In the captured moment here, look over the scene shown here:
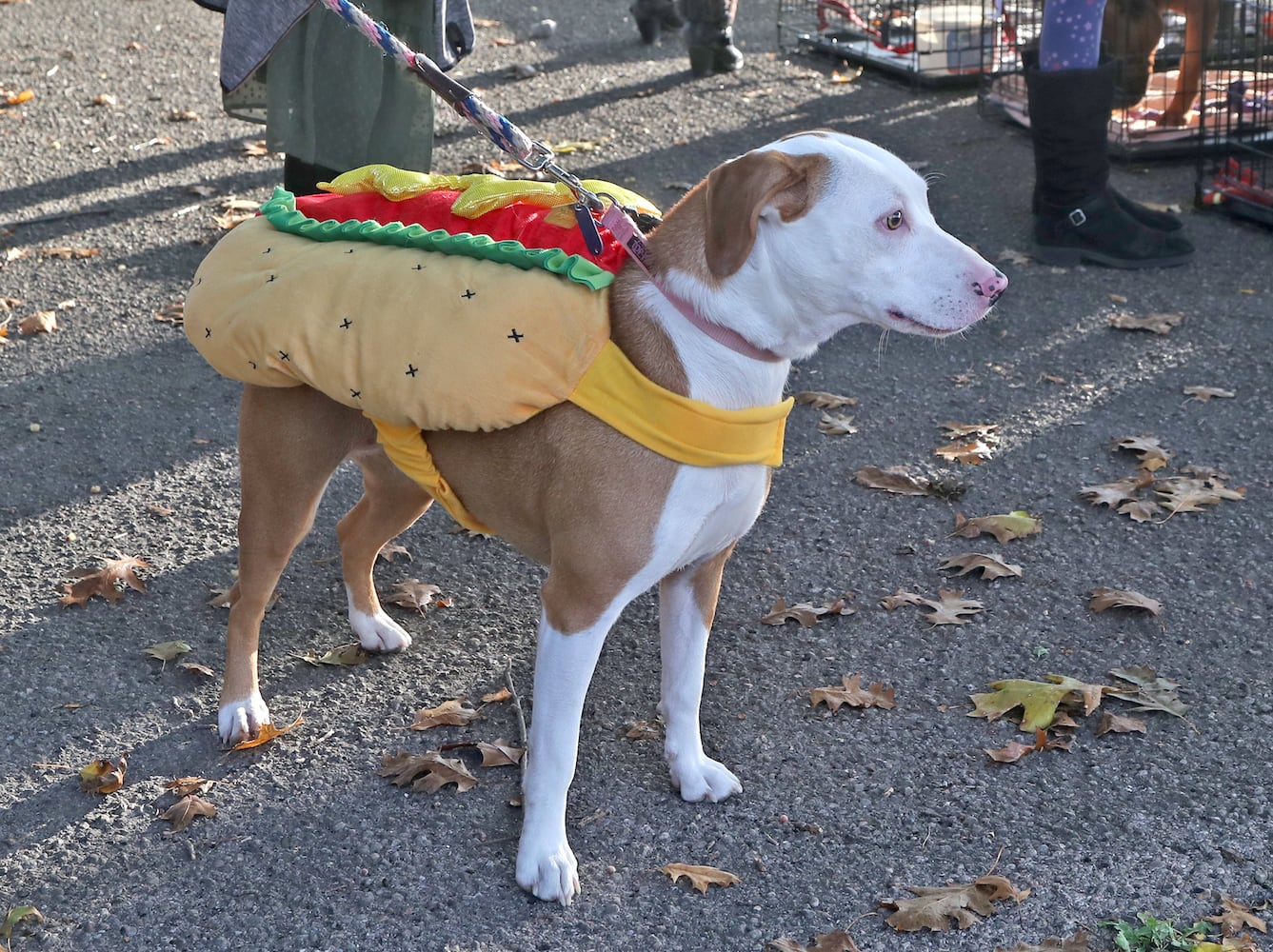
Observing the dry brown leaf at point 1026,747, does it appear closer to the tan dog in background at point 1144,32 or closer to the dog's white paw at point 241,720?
the dog's white paw at point 241,720

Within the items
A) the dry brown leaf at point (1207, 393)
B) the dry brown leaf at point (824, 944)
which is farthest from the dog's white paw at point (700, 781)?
the dry brown leaf at point (1207, 393)

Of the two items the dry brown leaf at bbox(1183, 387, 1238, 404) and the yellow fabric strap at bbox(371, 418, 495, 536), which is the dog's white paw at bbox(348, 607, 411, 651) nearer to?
the yellow fabric strap at bbox(371, 418, 495, 536)

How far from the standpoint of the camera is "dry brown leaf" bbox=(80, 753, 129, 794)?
3316 millimetres

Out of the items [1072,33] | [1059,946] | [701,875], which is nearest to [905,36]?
[1072,33]

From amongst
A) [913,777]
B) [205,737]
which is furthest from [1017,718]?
[205,737]

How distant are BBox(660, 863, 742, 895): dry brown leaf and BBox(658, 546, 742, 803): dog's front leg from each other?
10.0 inches

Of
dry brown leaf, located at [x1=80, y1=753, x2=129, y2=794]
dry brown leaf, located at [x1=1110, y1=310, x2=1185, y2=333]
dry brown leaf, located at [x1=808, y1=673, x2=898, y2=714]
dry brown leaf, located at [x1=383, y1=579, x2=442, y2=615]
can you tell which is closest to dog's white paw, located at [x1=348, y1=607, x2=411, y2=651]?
dry brown leaf, located at [x1=383, y1=579, x2=442, y2=615]

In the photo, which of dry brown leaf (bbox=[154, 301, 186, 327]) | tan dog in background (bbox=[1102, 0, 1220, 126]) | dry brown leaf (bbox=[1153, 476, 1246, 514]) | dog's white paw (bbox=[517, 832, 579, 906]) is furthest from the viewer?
tan dog in background (bbox=[1102, 0, 1220, 126])

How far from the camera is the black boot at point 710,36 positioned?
9602 mm

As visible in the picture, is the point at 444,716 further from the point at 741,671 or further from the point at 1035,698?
the point at 1035,698

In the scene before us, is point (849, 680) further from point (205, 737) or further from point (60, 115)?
point (60, 115)

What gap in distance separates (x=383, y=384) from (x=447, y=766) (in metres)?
1.06

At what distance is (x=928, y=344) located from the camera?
5.95m

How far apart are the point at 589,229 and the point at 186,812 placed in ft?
5.62
